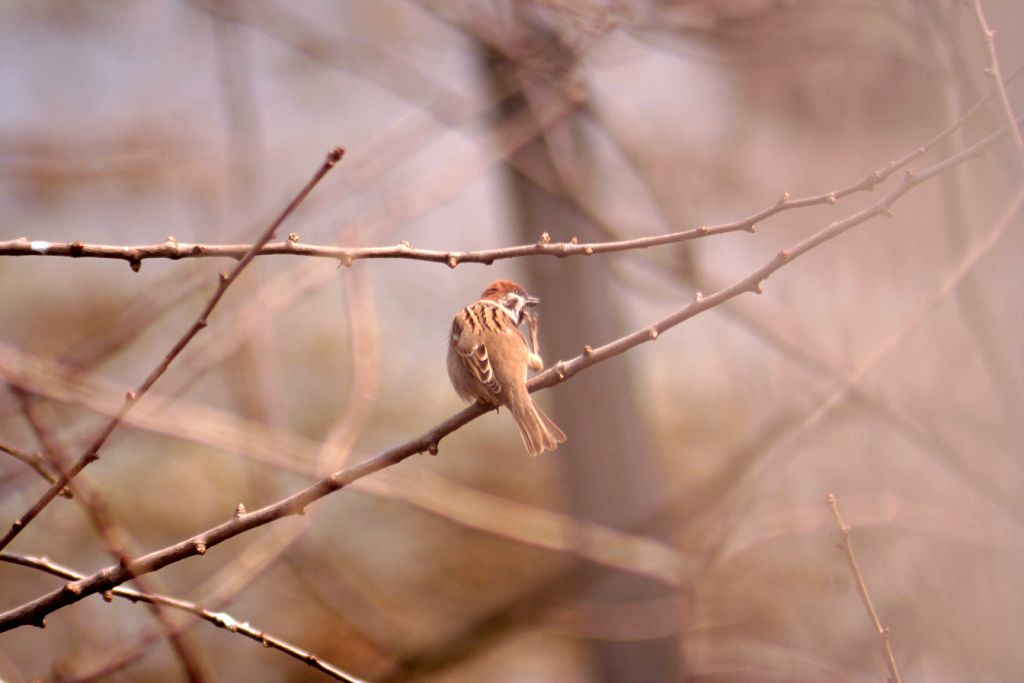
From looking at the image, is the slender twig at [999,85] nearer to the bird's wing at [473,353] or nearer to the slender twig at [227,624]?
the slender twig at [227,624]

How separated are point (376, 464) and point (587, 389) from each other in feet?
14.4

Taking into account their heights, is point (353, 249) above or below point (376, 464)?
above

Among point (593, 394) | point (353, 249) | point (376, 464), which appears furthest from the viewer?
point (593, 394)

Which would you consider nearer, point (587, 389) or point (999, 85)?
point (999, 85)

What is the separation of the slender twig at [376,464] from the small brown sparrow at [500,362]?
3.60ft

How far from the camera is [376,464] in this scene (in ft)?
6.89

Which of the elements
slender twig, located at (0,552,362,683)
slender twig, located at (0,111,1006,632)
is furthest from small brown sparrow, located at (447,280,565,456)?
slender twig, located at (0,552,362,683)

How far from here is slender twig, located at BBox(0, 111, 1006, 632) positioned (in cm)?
189

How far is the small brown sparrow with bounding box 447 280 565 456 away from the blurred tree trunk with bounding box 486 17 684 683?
1245 mm

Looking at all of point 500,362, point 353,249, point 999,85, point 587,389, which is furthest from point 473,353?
point 587,389

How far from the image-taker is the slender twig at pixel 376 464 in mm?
1893

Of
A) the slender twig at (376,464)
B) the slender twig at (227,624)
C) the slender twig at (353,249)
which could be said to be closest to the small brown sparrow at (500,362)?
the slender twig at (376,464)

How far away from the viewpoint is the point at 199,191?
23.4 feet

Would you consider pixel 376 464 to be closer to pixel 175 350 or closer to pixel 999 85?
pixel 175 350
